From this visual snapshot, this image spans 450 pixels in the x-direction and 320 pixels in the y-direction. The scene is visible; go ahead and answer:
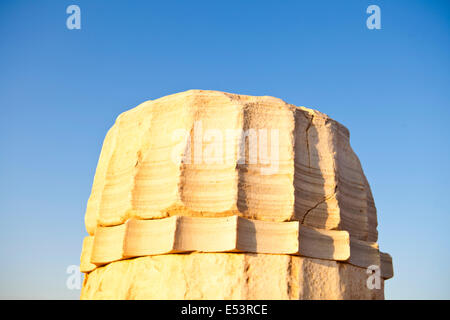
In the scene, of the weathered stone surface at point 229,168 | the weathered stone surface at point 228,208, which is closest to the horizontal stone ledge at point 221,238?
the weathered stone surface at point 228,208

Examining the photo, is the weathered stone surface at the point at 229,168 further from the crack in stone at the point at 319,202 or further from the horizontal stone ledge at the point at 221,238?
the horizontal stone ledge at the point at 221,238

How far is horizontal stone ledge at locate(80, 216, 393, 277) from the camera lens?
5.72 m

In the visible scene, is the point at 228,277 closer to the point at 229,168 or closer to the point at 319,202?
the point at 229,168

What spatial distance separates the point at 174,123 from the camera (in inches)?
253

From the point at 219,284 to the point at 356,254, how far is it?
1.89 m

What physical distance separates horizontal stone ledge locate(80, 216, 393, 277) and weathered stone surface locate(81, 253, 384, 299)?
3.5 inches

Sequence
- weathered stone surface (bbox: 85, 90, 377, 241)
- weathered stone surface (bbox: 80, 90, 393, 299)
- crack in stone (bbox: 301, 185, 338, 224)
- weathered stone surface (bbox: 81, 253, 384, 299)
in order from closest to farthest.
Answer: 1. weathered stone surface (bbox: 81, 253, 384, 299)
2. weathered stone surface (bbox: 80, 90, 393, 299)
3. weathered stone surface (bbox: 85, 90, 377, 241)
4. crack in stone (bbox: 301, 185, 338, 224)

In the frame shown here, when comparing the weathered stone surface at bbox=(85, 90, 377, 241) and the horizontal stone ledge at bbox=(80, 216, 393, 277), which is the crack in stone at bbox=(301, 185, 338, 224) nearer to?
the weathered stone surface at bbox=(85, 90, 377, 241)

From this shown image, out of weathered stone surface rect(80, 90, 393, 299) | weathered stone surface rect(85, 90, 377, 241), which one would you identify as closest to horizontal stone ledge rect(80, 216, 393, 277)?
weathered stone surface rect(80, 90, 393, 299)

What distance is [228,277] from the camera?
555cm

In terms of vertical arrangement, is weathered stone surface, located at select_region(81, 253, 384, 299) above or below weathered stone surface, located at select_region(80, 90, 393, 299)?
below

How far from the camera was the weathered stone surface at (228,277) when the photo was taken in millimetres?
5555
